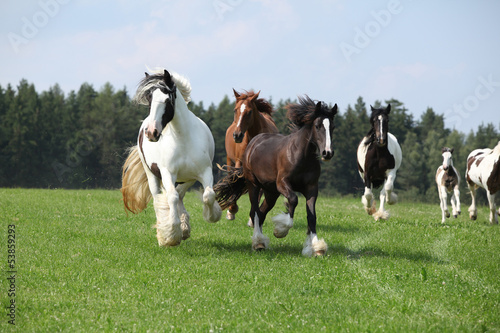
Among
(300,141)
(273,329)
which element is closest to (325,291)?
(273,329)

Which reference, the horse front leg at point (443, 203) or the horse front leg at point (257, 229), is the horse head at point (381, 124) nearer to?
the horse front leg at point (443, 203)

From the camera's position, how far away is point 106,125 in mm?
66562

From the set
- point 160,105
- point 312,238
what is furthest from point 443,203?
point 160,105

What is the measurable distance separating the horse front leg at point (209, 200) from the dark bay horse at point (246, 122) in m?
1.67

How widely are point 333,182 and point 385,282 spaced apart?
63.0 m

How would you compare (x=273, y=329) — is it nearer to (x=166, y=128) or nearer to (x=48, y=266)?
(x=48, y=266)

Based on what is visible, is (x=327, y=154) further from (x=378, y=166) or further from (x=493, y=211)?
(x=493, y=211)

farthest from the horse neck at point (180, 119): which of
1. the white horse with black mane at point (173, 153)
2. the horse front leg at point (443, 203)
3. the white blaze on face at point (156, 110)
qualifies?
the horse front leg at point (443, 203)

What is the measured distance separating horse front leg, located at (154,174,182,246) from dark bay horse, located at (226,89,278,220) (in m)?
2.16

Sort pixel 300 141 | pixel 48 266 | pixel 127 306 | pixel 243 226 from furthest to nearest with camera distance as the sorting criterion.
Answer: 1. pixel 243 226
2. pixel 300 141
3. pixel 48 266
4. pixel 127 306

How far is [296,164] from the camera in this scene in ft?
28.4

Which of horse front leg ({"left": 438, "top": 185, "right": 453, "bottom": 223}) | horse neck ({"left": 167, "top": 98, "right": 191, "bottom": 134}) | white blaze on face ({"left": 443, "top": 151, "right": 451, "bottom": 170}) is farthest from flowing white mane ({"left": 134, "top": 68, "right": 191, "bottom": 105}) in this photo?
white blaze on face ({"left": 443, "top": 151, "right": 451, "bottom": 170})

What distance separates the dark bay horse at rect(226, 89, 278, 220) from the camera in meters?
11.4

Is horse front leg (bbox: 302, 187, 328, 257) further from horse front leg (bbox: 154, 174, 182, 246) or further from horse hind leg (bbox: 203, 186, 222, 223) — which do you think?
horse front leg (bbox: 154, 174, 182, 246)
